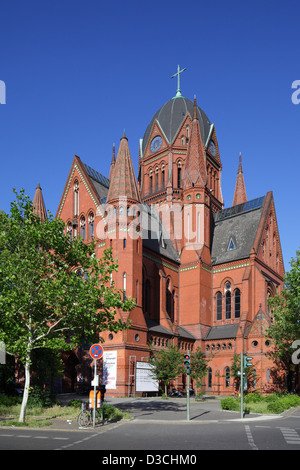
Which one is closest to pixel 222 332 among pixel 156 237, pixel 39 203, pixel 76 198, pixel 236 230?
pixel 156 237

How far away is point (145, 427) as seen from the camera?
18844 millimetres

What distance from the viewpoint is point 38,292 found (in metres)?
22.5

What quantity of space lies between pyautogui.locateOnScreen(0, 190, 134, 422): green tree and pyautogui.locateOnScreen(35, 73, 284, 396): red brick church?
19.3 m

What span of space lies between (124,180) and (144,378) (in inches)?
721

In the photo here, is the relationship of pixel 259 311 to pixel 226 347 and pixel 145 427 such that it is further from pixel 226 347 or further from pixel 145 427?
pixel 145 427

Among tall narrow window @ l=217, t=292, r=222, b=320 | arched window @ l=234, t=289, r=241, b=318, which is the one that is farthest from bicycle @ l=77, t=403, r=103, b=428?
tall narrow window @ l=217, t=292, r=222, b=320

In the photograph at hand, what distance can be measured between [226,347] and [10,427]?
3501 centimetres

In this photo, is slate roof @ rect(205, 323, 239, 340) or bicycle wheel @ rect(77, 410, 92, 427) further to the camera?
slate roof @ rect(205, 323, 239, 340)

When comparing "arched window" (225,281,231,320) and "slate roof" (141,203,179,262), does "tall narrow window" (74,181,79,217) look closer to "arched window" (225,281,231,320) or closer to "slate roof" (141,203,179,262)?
"slate roof" (141,203,179,262)

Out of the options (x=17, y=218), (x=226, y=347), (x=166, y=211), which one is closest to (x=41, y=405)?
(x=17, y=218)

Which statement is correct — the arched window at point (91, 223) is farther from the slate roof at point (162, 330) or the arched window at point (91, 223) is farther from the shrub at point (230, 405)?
the shrub at point (230, 405)

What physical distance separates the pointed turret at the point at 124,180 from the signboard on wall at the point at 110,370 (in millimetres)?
14348

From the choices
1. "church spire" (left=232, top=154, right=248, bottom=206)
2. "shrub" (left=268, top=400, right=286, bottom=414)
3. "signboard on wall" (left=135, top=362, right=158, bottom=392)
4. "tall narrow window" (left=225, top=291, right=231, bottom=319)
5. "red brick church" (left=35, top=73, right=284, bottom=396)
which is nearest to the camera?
"shrub" (left=268, top=400, right=286, bottom=414)

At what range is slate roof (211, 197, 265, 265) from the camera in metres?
55.5
